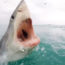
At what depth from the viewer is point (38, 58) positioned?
4090 millimetres

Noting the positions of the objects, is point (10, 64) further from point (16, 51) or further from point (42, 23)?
point (42, 23)

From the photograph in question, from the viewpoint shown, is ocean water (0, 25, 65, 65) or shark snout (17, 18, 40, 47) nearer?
shark snout (17, 18, 40, 47)

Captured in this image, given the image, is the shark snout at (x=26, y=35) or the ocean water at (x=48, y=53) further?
the ocean water at (x=48, y=53)

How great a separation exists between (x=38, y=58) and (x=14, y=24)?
1.13 metres

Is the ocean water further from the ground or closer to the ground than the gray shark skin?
closer to the ground

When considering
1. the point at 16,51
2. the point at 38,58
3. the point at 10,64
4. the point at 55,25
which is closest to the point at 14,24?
the point at 16,51

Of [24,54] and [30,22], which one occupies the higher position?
[30,22]

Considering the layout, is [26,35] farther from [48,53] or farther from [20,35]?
[48,53]

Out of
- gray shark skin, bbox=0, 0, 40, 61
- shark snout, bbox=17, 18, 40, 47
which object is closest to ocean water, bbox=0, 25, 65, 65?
gray shark skin, bbox=0, 0, 40, 61

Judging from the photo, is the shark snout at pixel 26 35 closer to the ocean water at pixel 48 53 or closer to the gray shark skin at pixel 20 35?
the gray shark skin at pixel 20 35

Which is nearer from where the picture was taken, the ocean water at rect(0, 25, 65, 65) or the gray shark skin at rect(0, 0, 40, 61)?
the gray shark skin at rect(0, 0, 40, 61)

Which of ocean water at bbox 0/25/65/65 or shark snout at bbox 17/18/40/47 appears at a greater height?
shark snout at bbox 17/18/40/47

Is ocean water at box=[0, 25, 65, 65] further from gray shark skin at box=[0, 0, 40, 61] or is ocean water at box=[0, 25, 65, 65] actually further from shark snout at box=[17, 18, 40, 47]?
shark snout at box=[17, 18, 40, 47]

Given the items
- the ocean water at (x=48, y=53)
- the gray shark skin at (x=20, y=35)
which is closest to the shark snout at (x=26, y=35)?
the gray shark skin at (x=20, y=35)
